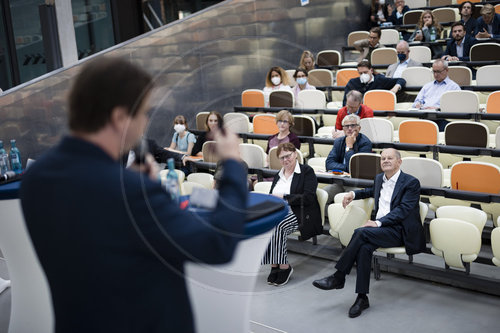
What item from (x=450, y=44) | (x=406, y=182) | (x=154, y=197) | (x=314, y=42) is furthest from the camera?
(x=314, y=42)

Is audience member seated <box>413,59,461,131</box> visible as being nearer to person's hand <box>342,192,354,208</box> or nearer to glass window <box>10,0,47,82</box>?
person's hand <box>342,192,354,208</box>

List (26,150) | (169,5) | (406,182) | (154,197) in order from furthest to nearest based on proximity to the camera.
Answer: (169,5), (26,150), (406,182), (154,197)

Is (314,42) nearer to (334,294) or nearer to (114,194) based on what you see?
(334,294)

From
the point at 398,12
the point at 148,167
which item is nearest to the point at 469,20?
the point at 398,12

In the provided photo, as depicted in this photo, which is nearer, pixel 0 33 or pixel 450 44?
pixel 450 44

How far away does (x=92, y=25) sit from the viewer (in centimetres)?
952

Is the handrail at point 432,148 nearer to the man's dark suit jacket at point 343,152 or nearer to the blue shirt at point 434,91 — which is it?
the man's dark suit jacket at point 343,152

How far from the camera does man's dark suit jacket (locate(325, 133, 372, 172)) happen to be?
439cm

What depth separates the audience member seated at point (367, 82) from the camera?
255 inches

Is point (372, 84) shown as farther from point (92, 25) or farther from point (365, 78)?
point (92, 25)

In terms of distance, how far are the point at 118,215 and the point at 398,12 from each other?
9.50 m

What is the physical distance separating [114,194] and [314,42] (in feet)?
28.2

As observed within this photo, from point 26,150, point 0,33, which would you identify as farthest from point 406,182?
point 0,33

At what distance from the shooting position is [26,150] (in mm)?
6195
